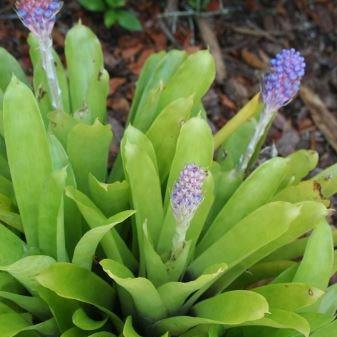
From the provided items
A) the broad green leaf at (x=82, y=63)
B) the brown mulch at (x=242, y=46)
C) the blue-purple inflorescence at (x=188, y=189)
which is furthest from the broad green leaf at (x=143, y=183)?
the brown mulch at (x=242, y=46)

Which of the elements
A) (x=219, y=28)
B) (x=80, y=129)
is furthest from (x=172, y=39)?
(x=80, y=129)

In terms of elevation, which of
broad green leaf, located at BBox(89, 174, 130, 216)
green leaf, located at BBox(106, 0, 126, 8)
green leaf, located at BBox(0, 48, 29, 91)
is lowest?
broad green leaf, located at BBox(89, 174, 130, 216)

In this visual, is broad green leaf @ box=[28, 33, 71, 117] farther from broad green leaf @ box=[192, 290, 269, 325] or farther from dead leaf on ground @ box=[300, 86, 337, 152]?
dead leaf on ground @ box=[300, 86, 337, 152]

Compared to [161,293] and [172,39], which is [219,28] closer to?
[172,39]

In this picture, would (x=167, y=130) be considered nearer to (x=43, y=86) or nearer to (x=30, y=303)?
(x=43, y=86)

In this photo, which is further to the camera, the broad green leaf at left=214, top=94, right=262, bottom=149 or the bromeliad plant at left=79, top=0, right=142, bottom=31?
the bromeliad plant at left=79, top=0, right=142, bottom=31

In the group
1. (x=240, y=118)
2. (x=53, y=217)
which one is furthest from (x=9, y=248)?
(x=240, y=118)

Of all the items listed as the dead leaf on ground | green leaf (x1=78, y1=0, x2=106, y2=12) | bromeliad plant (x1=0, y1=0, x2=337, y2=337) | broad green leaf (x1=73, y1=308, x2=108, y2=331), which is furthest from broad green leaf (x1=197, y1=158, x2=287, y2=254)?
green leaf (x1=78, y1=0, x2=106, y2=12)
